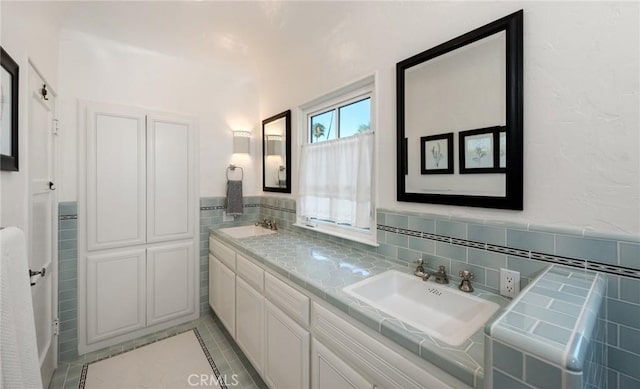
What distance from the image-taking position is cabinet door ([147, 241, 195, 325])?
2365mm

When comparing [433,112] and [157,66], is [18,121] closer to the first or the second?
[157,66]

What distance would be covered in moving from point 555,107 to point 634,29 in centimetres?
28

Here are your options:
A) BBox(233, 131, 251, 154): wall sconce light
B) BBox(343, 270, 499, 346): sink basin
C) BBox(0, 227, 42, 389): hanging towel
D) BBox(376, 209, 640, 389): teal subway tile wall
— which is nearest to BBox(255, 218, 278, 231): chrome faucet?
BBox(233, 131, 251, 154): wall sconce light

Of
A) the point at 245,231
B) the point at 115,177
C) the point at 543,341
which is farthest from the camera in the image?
the point at 245,231

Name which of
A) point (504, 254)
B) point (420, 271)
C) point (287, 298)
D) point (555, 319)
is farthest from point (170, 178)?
point (555, 319)

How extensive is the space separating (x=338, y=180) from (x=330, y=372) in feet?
4.00

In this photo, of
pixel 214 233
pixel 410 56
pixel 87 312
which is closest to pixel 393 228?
pixel 410 56

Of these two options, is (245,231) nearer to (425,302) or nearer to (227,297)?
(227,297)

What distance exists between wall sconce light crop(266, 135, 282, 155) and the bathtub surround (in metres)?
1.12

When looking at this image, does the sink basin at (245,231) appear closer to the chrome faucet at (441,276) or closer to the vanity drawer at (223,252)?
the vanity drawer at (223,252)

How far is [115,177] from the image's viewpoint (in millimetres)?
2176

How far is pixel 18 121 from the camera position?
4.15 feet

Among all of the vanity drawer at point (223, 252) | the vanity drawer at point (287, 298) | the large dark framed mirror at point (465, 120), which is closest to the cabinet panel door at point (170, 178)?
the vanity drawer at point (223, 252)

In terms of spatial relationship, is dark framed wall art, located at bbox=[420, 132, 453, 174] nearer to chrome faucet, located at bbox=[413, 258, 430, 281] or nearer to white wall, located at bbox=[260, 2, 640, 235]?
white wall, located at bbox=[260, 2, 640, 235]
